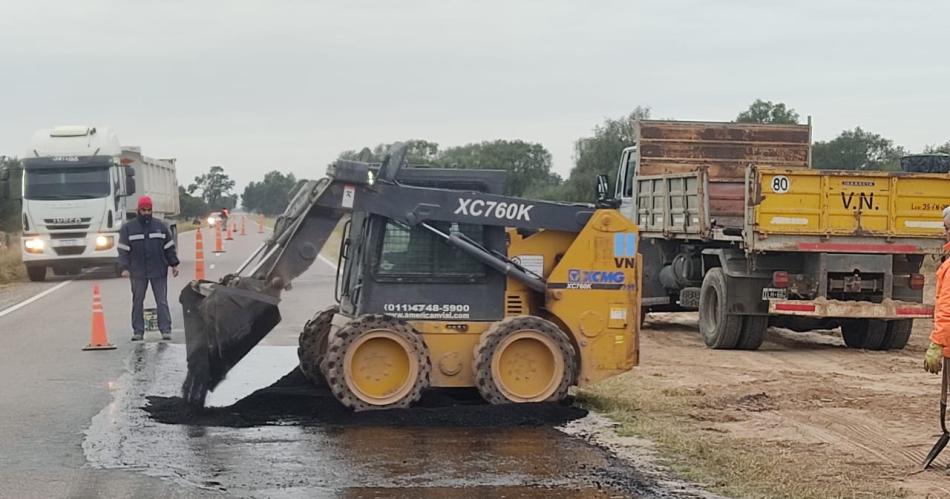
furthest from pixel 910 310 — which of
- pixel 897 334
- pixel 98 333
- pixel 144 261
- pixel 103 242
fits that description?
pixel 103 242

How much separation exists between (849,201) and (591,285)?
18.0ft

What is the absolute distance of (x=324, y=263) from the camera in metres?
30.9

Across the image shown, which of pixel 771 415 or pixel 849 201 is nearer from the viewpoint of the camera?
pixel 771 415

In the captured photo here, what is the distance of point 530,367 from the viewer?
32.6 ft

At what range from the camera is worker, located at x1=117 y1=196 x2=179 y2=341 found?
584 inches

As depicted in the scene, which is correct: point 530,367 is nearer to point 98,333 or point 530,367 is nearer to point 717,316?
point 717,316

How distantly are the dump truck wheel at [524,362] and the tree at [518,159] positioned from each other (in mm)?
47712

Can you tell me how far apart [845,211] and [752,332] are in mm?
1911

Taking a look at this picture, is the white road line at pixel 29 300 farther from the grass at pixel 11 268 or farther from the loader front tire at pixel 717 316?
the loader front tire at pixel 717 316

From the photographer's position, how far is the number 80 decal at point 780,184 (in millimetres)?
14086

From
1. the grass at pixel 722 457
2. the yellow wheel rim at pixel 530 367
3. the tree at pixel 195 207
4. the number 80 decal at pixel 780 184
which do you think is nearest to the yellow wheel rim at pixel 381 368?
the yellow wheel rim at pixel 530 367

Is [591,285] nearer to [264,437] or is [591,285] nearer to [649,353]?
[264,437]

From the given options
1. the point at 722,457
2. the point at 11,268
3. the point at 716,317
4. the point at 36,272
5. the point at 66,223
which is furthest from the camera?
the point at 11,268

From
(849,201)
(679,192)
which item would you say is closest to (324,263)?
(679,192)
